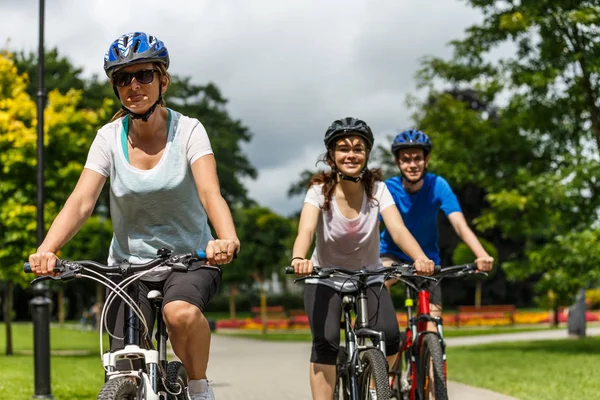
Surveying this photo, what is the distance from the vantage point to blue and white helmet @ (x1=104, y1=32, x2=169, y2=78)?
13.1 ft

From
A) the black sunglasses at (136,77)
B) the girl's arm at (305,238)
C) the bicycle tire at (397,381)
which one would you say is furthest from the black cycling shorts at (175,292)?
the bicycle tire at (397,381)

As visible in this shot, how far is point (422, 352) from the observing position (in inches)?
234

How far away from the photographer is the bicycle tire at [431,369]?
18.5 ft

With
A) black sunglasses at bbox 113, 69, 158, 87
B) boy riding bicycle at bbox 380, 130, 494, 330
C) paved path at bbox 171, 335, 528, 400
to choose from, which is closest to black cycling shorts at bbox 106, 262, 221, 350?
black sunglasses at bbox 113, 69, 158, 87

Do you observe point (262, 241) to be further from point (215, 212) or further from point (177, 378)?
point (215, 212)

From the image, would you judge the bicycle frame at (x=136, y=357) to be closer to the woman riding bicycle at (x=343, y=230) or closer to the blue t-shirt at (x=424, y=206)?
the woman riding bicycle at (x=343, y=230)

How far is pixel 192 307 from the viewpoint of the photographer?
12.6 feet

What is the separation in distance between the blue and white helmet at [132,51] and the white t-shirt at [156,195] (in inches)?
13.3

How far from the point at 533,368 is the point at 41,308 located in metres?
7.04

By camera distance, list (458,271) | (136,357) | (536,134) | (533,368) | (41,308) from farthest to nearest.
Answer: (536,134) → (533,368) → (41,308) → (458,271) → (136,357)

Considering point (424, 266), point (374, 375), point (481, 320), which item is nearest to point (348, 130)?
point (424, 266)

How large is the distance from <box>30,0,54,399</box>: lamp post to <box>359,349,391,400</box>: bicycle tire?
5791 mm

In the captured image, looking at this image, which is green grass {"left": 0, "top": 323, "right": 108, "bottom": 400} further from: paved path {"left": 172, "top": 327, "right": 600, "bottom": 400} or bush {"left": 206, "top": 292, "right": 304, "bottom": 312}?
bush {"left": 206, "top": 292, "right": 304, "bottom": 312}

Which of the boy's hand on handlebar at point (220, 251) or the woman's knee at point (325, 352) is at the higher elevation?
the boy's hand on handlebar at point (220, 251)
